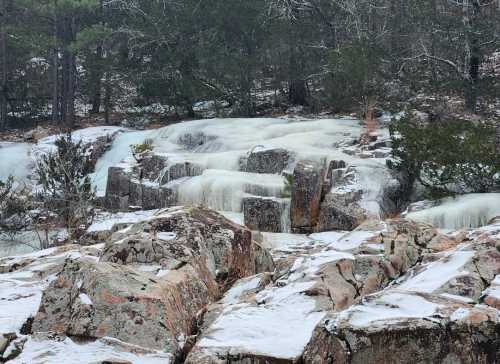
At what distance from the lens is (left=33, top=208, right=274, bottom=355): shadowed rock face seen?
3.19 m

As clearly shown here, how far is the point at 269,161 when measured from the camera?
35.0ft

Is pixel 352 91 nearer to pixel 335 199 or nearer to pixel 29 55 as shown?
pixel 335 199

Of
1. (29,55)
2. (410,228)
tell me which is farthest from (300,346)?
(29,55)

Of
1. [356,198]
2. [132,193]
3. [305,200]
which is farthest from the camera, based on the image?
[132,193]

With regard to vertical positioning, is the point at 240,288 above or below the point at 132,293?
below

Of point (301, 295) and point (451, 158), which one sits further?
point (451, 158)

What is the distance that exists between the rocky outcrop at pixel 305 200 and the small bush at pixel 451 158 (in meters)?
1.38

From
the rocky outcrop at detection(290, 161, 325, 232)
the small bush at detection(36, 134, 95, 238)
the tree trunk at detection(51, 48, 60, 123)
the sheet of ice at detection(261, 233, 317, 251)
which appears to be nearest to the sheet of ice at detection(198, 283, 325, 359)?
the sheet of ice at detection(261, 233, 317, 251)

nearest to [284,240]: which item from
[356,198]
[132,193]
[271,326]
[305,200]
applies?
[305,200]

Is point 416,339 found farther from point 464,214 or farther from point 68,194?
point 68,194

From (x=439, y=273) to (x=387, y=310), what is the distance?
74 centimetres

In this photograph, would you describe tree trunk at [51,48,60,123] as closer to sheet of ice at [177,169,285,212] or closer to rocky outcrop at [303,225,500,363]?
sheet of ice at [177,169,285,212]

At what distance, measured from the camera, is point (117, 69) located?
53.4ft

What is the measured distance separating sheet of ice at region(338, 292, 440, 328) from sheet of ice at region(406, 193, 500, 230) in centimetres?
515
